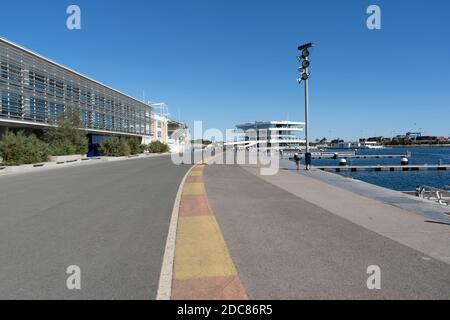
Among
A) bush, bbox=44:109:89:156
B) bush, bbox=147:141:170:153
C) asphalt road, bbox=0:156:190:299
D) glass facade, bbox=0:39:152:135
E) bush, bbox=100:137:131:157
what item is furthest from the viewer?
bush, bbox=147:141:170:153

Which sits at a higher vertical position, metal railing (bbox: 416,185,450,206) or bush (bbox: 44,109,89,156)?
bush (bbox: 44,109,89,156)

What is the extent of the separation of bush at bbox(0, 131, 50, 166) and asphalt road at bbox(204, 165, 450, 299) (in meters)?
25.9

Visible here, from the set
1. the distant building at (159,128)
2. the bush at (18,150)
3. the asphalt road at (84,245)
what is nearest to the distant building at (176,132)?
the distant building at (159,128)

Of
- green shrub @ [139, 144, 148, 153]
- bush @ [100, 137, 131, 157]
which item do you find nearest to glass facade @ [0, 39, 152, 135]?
green shrub @ [139, 144, 148, 153]

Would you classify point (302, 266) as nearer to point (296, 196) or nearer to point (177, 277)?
point (177, 277)

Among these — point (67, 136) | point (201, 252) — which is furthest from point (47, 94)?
point (201, 252)

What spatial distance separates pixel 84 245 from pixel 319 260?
390 centimetres

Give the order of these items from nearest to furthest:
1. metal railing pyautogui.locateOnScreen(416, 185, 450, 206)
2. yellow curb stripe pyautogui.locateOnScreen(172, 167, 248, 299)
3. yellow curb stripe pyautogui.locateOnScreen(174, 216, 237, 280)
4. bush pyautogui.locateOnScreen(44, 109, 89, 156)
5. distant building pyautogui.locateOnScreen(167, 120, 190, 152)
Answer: yellow curb stripe pyautogui.locateOnScreen(172, 167, 248, 299) < yellow curb stripe pyautogui.locateOnScreen(174, 216, 237, 280) < metal railing pyautogui.locateOnScreen(416, 185, 450, 206) < bush pyautogui.locateOnScreen(44, 109, 89, 156) < distant building pyautogui.locateOnScreen(167, 120, 190, 152)

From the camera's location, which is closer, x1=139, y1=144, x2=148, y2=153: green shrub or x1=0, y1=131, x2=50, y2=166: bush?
x1=0, y1=131, x2=50, y2=166: bush

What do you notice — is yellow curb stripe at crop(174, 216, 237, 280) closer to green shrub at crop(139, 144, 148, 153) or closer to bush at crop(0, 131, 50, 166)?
bush at crop(0, 131, 50, 166)

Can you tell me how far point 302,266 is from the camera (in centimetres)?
486

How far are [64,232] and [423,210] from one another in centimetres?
854

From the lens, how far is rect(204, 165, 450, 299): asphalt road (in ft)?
13.4
